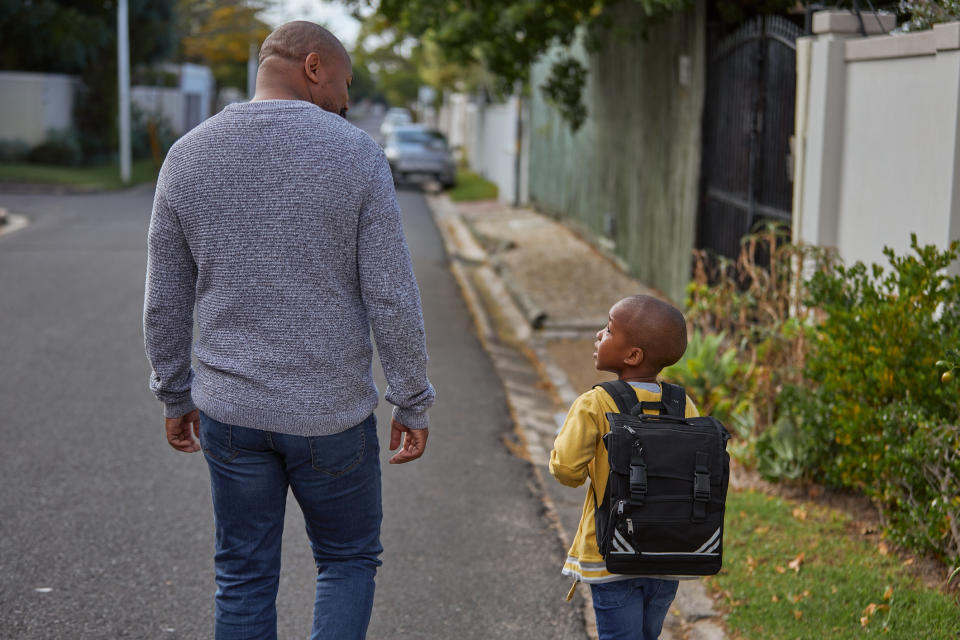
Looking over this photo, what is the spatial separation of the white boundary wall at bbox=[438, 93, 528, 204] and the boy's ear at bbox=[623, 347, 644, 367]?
18.5 meters

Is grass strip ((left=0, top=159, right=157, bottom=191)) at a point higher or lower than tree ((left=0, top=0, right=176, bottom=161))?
lower

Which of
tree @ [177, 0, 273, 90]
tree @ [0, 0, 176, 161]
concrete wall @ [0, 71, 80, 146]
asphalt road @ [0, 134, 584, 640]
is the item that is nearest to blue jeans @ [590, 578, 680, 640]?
asphalt road @ [0, 134, 584, 640]

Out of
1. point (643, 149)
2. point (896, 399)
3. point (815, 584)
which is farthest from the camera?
point (643, 149)

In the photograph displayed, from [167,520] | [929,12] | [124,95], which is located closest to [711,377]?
[929,12]

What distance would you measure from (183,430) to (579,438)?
1.14 meters

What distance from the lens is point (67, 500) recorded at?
5191mm

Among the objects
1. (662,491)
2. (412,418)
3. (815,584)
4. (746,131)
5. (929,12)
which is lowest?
(815,584)

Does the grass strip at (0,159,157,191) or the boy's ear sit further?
the grass strip at (0,159,157,191)

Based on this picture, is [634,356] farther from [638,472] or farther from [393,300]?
[393,300]

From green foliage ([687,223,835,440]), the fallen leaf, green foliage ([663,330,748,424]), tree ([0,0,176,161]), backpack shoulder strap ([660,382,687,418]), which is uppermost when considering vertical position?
tree ([0,0,176,161])

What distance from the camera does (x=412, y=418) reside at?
2945 mm

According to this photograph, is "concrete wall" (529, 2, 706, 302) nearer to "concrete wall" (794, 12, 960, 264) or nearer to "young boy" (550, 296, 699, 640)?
"concrete wall" (794, 12, 960, 264)

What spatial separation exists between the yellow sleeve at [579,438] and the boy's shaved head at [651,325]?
18cm

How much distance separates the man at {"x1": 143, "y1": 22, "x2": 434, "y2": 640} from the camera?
106 inches
